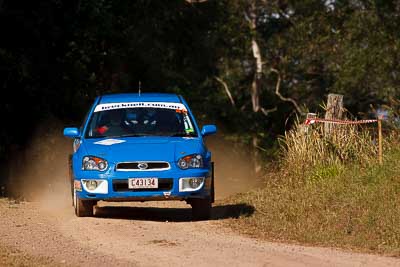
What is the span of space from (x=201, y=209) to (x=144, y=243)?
2.53 m

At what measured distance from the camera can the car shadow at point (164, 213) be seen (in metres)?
Answer: 14.5

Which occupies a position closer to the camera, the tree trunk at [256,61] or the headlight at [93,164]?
the headlight at [93,164]

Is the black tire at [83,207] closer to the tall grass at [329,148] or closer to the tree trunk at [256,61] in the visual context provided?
the tall grass at [329,148]

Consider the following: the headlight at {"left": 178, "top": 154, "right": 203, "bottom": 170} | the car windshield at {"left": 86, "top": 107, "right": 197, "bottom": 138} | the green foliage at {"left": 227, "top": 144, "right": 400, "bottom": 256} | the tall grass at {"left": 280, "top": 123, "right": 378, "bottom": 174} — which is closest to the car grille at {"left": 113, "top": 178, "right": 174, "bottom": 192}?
the headlight at {"left": 178, "top": 154, "right": 203, "bottom": 170}

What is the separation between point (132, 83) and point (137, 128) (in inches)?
597

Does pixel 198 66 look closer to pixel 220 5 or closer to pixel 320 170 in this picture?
pixel 220 5

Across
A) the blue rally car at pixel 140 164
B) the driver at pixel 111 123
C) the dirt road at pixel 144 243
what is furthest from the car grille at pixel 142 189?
the driver at pixel 111 123

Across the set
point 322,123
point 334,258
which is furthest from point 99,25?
point 334,258

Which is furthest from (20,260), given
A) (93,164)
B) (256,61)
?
(256,61)

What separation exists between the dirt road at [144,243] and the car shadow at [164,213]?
0.5 inches

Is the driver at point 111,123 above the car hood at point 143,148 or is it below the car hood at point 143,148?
above

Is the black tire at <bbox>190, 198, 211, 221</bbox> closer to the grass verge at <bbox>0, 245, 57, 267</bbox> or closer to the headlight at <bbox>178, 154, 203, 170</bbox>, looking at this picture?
the headlight at <bbox>178, 154, 203, 170</bbox>

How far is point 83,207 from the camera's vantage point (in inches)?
557

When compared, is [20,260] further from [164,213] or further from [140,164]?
[164,213]
